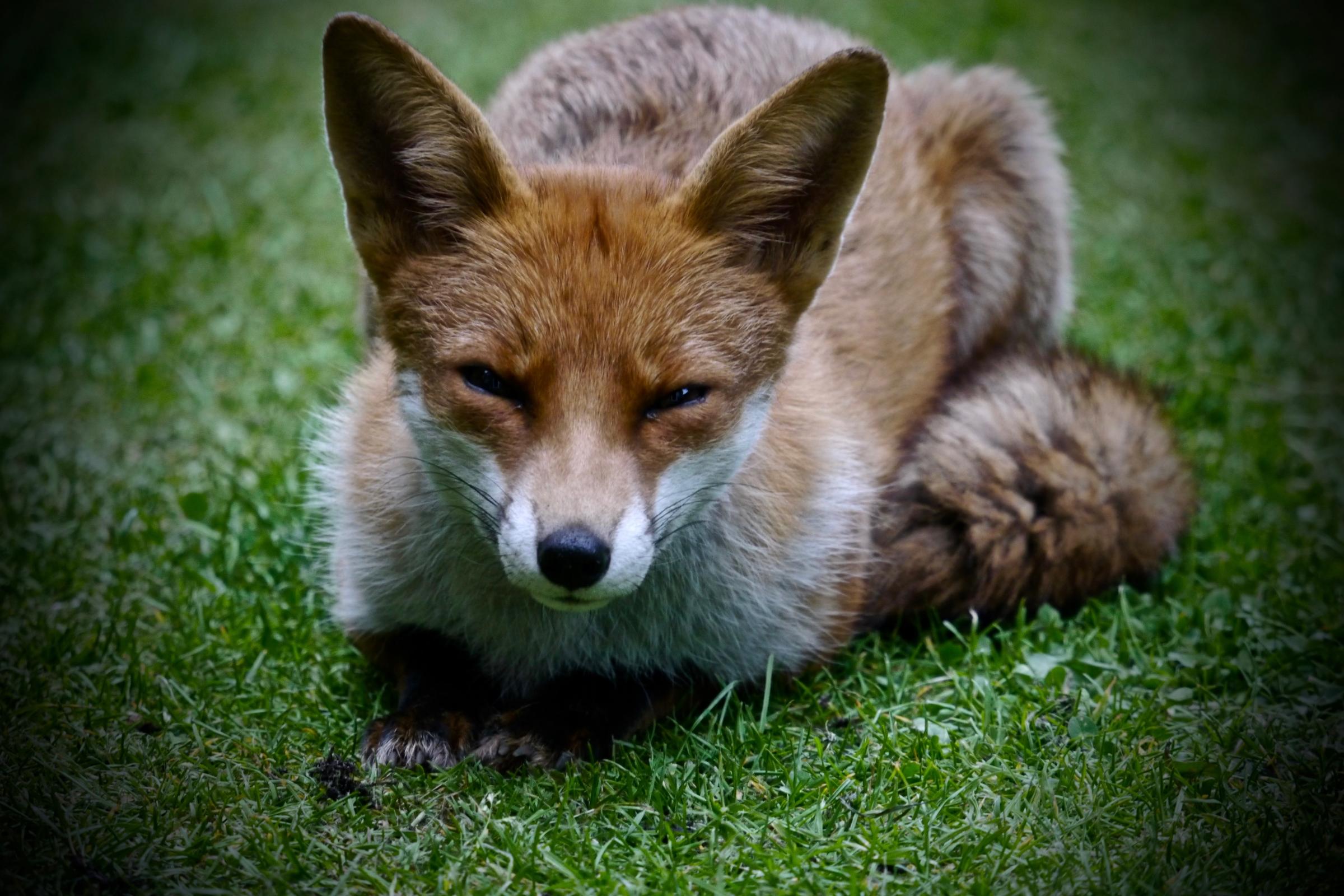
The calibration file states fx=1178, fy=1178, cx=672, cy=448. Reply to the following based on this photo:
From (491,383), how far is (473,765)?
104 centimetres

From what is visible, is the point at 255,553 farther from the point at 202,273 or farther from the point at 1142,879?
the point at 1142,879

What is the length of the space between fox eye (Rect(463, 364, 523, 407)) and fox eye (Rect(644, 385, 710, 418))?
32cm

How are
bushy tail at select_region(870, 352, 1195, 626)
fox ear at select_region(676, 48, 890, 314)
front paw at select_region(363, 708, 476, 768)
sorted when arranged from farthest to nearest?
bushy tail at select_region(870, 352, 1195, 626) < front paw at select_region(363, 708, 476, 768) < fox ear at select_region(676, 48, 890, 314)

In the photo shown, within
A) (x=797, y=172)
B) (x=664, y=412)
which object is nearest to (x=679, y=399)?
(x=664, y=412)

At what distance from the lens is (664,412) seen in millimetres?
2906

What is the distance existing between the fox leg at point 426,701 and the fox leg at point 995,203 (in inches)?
98.9

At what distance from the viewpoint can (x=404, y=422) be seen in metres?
3.24

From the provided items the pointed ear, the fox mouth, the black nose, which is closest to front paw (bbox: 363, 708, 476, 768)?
the fox mouth

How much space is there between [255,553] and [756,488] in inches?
74.6

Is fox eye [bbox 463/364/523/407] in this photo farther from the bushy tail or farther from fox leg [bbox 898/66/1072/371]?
fox leg [bbox 898/66/1072/371]

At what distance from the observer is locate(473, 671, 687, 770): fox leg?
3213 millimetres

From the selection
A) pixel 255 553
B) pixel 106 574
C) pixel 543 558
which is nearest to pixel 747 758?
pixel 543 558

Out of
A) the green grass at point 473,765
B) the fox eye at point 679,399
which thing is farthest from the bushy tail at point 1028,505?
the fox eye at point 679,399

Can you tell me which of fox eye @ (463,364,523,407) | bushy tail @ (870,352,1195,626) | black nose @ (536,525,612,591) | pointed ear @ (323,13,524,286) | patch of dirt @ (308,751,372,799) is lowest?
patch of dirt @ (308,751,372,799)
